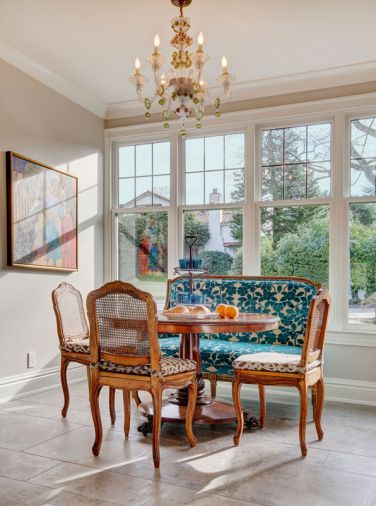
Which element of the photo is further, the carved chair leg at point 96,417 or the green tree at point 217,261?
the green tree at point 217,261

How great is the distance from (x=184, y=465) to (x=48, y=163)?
296 centimetres

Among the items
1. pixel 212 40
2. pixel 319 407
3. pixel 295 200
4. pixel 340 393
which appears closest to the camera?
pixel 319 407

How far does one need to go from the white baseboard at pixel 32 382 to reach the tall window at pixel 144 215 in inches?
45.5

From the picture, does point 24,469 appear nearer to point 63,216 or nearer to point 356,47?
point 63,216

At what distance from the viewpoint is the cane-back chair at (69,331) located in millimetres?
3586

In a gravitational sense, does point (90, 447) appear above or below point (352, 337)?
below

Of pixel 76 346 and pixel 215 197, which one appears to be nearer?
pixel 76 346

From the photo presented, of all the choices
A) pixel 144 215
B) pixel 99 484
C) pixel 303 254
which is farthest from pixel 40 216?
pixel 99 484

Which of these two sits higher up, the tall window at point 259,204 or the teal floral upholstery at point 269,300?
the tall window at point 259,204

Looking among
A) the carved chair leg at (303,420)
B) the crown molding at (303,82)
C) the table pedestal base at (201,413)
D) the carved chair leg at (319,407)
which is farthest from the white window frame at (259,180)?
the carved chair leg at (303,420)

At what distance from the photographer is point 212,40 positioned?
375cm

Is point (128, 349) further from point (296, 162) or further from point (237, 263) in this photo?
point (296, 162)

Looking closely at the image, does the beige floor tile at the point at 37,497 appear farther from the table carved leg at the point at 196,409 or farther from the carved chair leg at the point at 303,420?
the carved chair leg at the point at 303,420

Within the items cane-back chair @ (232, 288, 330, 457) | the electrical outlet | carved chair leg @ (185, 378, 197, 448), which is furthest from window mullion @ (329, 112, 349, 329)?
the electrical outlet
